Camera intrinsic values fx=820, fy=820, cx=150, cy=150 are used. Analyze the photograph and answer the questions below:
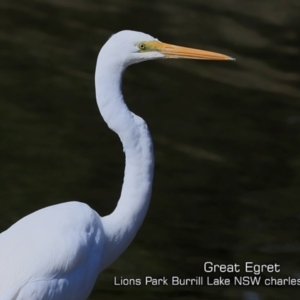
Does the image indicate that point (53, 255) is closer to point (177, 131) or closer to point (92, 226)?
point (92, 226)

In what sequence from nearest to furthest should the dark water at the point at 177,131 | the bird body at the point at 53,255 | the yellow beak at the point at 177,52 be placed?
the bird body at the point at 53,255 < the yellow beak at the point at 177,52 < the dark water at the point at 177,131

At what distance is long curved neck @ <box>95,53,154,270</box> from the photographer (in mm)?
3303

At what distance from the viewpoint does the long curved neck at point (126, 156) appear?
3.30m

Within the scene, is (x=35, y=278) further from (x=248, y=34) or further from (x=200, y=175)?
(x=248, y=34)

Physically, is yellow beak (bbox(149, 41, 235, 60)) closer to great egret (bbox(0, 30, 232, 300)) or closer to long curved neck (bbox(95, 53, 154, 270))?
great egret (bbox(0, 30, 232, 300))

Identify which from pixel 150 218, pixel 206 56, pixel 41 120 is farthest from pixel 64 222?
pixel 41 120

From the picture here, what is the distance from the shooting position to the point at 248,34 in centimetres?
813

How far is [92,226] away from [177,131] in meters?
3.02

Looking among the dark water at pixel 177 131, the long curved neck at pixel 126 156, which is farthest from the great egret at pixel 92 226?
the dark water at pixel 177 131

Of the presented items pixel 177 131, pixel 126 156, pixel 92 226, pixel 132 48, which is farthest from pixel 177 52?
pixel 177 131

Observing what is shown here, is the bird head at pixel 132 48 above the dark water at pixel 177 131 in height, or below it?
below

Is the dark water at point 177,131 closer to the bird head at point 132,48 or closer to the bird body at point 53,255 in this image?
the bird body at point 53,255

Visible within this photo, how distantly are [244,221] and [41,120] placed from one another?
1.85 meters

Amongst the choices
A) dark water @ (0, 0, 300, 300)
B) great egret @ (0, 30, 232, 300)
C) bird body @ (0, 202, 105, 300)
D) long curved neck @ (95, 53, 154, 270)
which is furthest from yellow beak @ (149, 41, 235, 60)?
dark water @ (0, 0, 300, 300)
